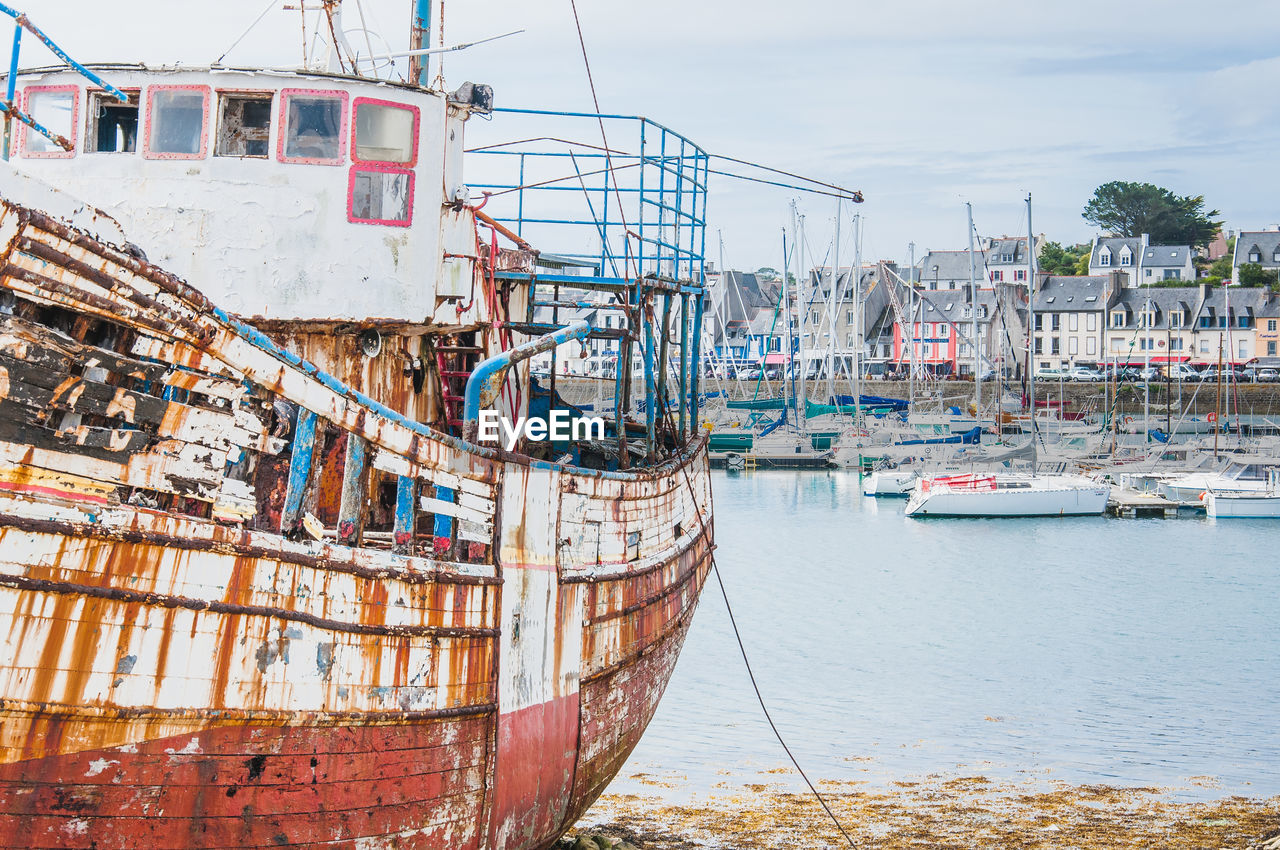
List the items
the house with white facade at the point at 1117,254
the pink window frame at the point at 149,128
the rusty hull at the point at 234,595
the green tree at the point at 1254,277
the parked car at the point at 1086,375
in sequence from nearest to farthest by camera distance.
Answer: the rusty hull at the point at 234,595 < the pink window frame at the point at 149,128 < the parked car at the point at 1086,375 < the green tree at the point at 1254,277 < the house with white facade at the point at 1117,254

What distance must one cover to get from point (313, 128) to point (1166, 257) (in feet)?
→ 335

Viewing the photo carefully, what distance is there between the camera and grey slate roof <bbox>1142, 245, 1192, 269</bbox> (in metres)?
97.6

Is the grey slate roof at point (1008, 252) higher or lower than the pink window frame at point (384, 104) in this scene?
higher

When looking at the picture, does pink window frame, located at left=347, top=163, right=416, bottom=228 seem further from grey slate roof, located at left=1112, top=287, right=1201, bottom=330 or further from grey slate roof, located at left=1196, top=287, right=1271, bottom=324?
grey slate roof, located at left=1196, top=287, right=1271, bottom=324

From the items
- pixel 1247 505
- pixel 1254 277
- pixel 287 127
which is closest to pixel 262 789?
pixel 287 127

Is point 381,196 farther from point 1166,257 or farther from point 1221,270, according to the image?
point 1221,270

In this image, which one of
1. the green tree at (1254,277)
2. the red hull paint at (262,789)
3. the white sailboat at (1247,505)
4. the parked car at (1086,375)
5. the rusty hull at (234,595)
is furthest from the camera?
the green tree at (1254,277)

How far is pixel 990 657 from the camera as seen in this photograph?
2316 cm

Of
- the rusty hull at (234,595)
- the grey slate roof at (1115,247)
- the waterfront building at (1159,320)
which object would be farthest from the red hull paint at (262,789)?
the grey slate roof at (1115,247)

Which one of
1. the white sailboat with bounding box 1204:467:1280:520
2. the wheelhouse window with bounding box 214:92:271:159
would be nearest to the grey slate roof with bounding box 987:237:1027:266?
the white sailboat with bounding box 1204:467:1280:520

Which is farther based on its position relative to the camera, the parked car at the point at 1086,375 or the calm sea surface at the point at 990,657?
the parked car at the point at 1086,375

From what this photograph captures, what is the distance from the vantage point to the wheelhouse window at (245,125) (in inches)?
310

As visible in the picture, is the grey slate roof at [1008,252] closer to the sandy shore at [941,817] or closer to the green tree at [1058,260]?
the green tree at [1058,260]

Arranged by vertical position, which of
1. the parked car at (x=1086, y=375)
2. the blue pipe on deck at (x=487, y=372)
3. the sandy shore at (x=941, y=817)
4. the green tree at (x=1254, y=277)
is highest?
the green tree at (x=1254, y=277)
